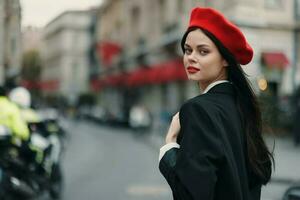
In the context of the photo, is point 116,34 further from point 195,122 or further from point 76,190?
point 195,122

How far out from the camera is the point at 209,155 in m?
1.90

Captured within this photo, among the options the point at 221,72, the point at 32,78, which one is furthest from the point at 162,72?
the point at 32,78

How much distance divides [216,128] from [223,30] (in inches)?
17.0

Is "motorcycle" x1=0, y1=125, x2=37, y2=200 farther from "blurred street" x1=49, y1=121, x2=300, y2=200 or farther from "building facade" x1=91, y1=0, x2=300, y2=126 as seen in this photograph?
"building facade" x1=91, y1=0, x2=300, y2=126

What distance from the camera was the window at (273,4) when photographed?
25562 millimetres

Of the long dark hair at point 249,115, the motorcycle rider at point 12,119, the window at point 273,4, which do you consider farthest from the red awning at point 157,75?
the long dark hair at point 249,115

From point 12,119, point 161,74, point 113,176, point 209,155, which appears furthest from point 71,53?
point 209,155

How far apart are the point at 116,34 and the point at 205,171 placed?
52881 millimetres

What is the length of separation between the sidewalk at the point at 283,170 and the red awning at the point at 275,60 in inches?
239

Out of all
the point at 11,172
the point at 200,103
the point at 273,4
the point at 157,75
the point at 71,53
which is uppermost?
the point at 200,103

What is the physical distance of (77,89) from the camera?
278 feet

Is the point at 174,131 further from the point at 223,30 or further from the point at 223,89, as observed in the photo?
the point at 223,30

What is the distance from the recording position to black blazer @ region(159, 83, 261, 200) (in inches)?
74.6

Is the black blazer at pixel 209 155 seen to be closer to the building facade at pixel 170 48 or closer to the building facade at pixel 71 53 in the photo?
the building facade at pixel 170 48
